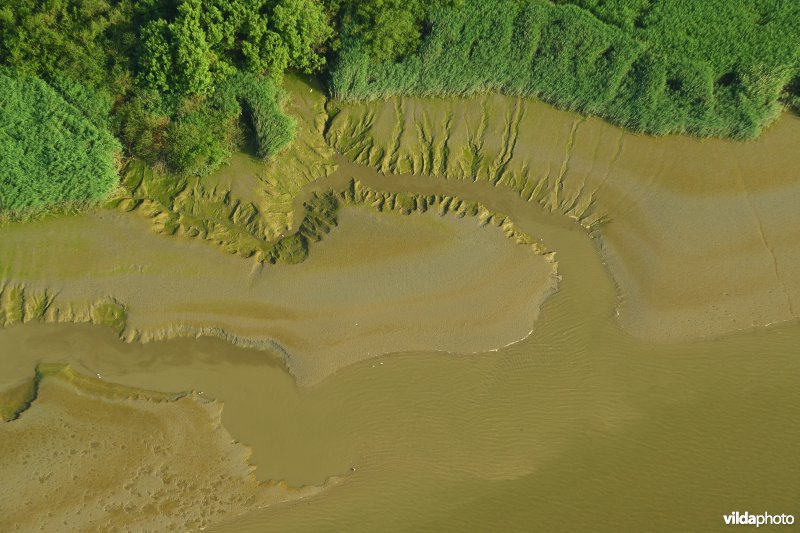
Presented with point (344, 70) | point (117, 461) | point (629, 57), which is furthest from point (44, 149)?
point (629, 57)

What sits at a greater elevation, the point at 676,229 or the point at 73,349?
the point at 676,229

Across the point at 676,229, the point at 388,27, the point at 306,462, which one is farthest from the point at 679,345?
the point at 388,27

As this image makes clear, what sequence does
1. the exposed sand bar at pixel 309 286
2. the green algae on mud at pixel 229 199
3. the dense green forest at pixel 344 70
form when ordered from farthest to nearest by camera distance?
the green algae on mud at pixel 229 199, the exposed sand bar at pixel 309 286, the dense green forest at pixel 344 70

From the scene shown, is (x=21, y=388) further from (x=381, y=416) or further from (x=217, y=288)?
(x=381, y=416)

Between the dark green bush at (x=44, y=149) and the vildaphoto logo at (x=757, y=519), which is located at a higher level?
the dark green bush at (x=44, y=149)

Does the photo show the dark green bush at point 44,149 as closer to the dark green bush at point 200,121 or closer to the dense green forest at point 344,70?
the dense green forest at point 344,70

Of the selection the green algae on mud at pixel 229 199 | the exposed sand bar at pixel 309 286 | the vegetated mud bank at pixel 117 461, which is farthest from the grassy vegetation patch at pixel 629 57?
the vegetated mud bank at pixel 117 461

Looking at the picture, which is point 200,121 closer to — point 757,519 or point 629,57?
point 629,57
